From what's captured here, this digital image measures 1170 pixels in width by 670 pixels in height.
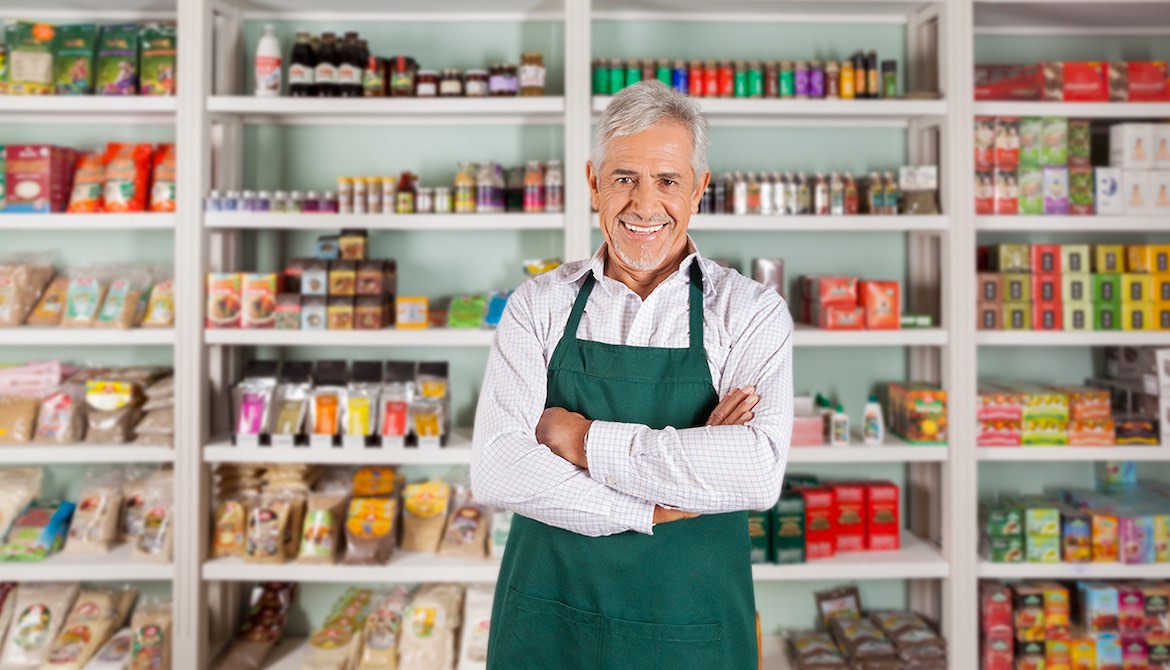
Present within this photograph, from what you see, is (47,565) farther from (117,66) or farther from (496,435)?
(496,435)

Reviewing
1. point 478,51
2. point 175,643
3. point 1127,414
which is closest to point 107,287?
point 175,643

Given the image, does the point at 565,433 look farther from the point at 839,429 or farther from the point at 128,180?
the point at 128,180

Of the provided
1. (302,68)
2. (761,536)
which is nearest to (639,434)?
(761,536)

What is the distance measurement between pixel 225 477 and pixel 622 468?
2273 mm

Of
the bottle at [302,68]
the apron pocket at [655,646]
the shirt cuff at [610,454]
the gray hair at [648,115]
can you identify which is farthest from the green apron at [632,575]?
the bottle at [302,68]

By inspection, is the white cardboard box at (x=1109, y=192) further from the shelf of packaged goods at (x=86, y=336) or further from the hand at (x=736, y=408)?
the shelf of packaged goods at (x=86, y=336)

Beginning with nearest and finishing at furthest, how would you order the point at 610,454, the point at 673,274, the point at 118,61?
the point at 610,454
the point at 673,274
the point at 118,61

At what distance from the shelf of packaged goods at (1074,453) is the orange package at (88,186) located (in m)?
3.41

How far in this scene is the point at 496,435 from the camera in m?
1.79

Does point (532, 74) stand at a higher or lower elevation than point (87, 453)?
higher

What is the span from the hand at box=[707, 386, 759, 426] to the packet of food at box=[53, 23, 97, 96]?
9.32 feet

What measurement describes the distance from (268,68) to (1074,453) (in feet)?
10.7

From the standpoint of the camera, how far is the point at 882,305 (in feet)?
11.0

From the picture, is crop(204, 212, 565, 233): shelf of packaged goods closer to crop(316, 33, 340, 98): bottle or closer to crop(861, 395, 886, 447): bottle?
crop(316, 33, 340, 98): bottle
